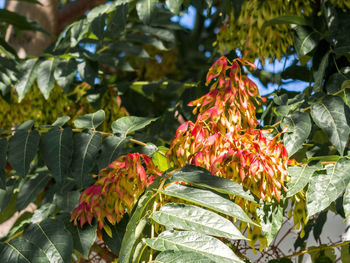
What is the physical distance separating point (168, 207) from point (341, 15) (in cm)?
97

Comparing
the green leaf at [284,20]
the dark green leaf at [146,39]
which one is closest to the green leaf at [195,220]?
the green leaf at [284,20]

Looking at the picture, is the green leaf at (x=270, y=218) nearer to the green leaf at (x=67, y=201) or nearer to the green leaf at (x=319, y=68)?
the green leaf at (x=319, y=68)

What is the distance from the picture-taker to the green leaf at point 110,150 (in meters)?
1.23

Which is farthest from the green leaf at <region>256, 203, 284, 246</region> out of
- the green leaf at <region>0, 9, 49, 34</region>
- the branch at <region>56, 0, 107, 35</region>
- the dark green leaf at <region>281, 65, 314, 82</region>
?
the branch at <region>56, 0, 107, 35</region>

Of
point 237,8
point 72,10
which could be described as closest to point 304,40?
point 237,8

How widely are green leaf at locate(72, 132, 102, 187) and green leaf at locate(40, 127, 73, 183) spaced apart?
0.07 ft

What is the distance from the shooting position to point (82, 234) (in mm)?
1092

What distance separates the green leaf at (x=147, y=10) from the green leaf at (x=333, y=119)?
0.55 m

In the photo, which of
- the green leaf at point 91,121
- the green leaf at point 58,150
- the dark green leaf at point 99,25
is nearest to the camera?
the green leaf at point 58,150

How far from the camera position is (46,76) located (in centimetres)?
171

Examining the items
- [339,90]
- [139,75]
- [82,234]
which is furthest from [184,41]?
[82,234]

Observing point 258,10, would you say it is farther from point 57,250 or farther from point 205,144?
point 57,250

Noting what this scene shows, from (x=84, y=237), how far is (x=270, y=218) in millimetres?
397

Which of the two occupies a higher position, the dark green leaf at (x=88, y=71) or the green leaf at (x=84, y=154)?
the dark green leaf at (x=88, y=71)
